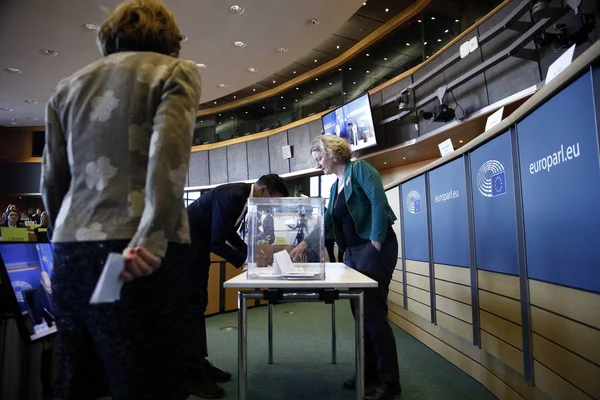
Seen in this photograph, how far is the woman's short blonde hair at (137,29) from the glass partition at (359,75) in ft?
17.6

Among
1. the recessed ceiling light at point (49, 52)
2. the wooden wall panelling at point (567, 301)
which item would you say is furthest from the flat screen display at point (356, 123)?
the wooden wall panelling at point (567, 301)

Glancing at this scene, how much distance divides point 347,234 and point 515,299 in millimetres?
892

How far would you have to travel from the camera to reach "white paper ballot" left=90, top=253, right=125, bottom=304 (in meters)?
0.75

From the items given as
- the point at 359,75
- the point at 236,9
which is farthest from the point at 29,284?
the point at 359,75

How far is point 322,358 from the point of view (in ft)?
9.56

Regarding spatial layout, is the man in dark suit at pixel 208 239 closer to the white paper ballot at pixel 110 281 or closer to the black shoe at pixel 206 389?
the black shoe at pixel 206 389

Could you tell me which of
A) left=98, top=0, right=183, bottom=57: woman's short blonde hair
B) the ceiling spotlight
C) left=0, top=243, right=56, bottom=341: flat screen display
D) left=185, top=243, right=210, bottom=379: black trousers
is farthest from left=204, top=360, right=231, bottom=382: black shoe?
the ceiling spotlight

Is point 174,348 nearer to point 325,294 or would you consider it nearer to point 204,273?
point 325,294

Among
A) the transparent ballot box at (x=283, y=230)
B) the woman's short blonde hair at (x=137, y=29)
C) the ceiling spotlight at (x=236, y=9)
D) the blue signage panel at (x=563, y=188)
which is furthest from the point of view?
the ceiling spotlight at (x=236, y=9)

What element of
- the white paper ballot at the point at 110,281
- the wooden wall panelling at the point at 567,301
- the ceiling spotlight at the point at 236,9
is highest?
the ceiling spotlight at the point at 236,9

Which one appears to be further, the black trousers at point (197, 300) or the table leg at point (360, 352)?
the black trousers at point (197, 300)

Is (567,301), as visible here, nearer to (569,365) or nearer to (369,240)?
(569,365)

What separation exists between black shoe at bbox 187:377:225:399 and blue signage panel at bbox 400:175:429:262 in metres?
1.81

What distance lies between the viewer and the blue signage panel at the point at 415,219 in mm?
3191
